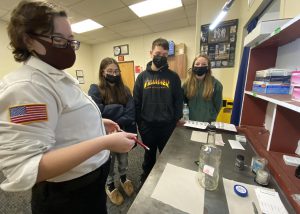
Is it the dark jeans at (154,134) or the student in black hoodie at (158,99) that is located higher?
the student in black hoodie at (158,99)

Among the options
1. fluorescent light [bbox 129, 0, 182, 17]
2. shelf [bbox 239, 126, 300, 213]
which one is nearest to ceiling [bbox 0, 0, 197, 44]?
fluorescent light [bbox 129, 0, 182, 17]

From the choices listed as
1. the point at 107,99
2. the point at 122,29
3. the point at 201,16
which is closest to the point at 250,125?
the point at 107,99

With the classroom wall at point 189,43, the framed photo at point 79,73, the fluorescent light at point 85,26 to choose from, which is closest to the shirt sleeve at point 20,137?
the classroom wall at point 189,43

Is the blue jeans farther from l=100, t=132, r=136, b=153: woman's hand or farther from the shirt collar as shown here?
the shirt collar

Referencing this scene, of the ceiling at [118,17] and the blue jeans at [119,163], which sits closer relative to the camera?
the blue jeans at [119,163]

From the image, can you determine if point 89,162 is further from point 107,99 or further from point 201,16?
point 201,16

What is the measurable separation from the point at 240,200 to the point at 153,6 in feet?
10.8

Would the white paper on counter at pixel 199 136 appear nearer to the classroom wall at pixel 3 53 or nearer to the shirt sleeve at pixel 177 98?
the shirt sleeve at pixel 177 98

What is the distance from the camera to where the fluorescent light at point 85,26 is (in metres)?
3.58

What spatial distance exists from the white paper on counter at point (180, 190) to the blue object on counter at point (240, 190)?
→ 0.15 m

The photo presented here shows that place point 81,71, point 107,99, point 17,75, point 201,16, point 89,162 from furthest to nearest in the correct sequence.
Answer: point 81,71, point 201,16, point 107,99, point 89,162, point 17,75

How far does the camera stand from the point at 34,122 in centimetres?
45

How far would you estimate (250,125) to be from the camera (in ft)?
4.98

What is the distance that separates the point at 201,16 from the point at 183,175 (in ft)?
9.45
